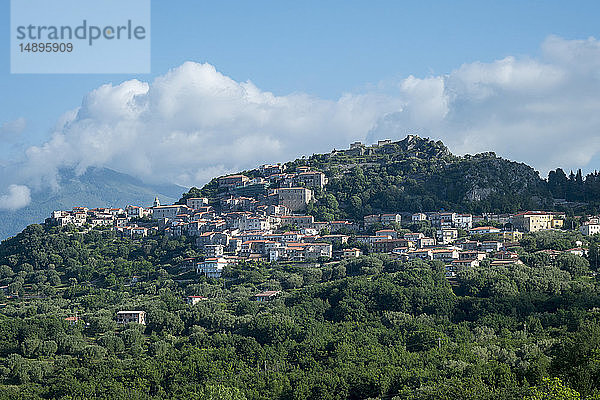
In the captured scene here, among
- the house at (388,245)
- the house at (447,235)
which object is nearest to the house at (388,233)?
the house at (388,245)

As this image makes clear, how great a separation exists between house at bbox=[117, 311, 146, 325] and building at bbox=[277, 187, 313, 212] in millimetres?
32918

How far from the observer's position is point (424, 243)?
72.6m

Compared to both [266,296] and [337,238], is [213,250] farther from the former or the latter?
[266,296]

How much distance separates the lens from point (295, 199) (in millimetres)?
87812

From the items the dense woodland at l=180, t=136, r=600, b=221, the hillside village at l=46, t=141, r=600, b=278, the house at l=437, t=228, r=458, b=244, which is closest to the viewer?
the hillside village at l=46, t=141, r=600, b=278

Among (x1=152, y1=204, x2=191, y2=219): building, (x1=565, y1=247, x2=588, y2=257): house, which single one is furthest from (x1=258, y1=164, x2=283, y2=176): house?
(x1=565, y1=247, x2=588, y2=257): house

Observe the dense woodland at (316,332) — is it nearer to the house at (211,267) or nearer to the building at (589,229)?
the house at (211,267)

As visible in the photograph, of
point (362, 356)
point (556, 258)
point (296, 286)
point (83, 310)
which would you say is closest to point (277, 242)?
point (296, 286)

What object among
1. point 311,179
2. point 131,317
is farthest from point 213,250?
point 311,179

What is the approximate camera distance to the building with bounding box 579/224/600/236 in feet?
241

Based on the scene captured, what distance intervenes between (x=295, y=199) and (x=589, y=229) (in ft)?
103

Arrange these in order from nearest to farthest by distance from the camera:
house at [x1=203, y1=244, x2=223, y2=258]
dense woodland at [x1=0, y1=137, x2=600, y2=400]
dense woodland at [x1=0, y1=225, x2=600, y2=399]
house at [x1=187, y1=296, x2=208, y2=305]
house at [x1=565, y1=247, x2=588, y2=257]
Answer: dense woodland at [x1=0, y1=225, x2=600, y2=399] < dense woodland at [x1=0, y1=137, x2=600, y2=400] < house at [x1=187, y1=296, x2=208, y2=305] < house at [x1=565, y1=247, x2=588, y2=257] < house at [x1=203, y1=244, x2=223, y2=258]

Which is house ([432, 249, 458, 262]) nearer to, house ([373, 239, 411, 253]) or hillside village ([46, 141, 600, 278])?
hillside village ([46, 141, 600, 278])

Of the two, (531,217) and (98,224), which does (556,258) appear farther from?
(98,224)
